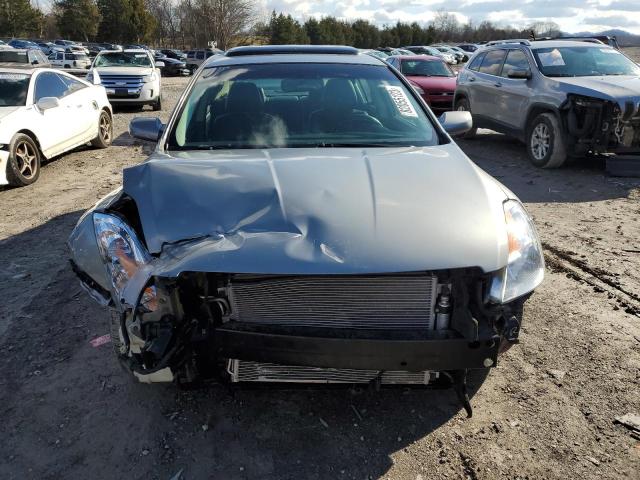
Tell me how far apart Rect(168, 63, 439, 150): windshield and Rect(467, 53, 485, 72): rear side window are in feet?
22.9

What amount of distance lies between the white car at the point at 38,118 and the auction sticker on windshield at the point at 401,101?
5248 mm

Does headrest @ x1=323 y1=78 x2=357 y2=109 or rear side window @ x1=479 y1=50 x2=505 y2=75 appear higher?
rear side window @ x1=479 y1=50 x2=505 y2=75

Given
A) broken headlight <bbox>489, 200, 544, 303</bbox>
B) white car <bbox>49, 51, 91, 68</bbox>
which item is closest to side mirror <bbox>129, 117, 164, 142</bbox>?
broken headlight <bbox>489, 200, 544, 303</bbox>

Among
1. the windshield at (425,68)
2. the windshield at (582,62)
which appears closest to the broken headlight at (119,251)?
the windshield at (582,62)

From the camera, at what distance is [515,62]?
8.84m

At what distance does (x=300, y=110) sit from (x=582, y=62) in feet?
21.9

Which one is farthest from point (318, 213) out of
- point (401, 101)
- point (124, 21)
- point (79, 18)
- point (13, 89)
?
point (79, 18)

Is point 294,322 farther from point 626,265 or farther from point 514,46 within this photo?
point 514,46

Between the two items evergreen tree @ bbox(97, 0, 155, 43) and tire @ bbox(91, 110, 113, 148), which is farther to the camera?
evergreen tree @ bbox(97, 0, 155, 43)

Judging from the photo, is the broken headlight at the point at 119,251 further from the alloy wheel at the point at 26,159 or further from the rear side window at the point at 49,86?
the rear side window at the point at 49,86

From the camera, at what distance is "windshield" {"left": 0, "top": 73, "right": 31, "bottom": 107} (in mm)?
7242

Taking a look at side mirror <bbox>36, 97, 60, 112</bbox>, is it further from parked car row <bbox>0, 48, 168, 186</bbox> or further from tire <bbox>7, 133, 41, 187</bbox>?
tire <bbox>7, 133, 41, 187</bbox>

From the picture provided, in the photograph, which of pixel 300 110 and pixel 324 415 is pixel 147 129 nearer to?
pixel 300 110

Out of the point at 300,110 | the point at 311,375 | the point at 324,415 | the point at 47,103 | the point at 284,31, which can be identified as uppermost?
the point at 284,31
